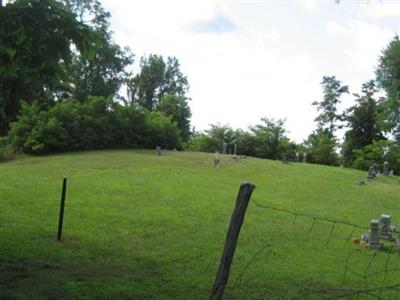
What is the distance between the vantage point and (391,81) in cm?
4866

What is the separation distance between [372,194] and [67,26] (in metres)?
20.8

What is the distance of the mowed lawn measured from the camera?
8305mm

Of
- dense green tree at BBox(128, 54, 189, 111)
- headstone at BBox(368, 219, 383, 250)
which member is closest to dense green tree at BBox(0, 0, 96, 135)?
headstone at BBox(368, 219, 383, 250)

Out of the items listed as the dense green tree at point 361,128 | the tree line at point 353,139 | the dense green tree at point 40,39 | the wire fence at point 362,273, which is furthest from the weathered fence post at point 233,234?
the dense green tree at point 361,128

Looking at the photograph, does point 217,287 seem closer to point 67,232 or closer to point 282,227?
point 67,232

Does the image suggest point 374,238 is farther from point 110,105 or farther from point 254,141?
point 254,141

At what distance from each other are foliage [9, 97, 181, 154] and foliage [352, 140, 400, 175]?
65.1 feet

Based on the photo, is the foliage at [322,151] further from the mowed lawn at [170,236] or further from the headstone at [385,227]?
the headstone at [385,227]

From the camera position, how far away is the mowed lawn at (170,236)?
327 inches

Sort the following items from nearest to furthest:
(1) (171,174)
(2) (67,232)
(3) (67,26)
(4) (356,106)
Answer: (3) (67,26), (2) (67,232), (1) (171,174), (4) (356,106)

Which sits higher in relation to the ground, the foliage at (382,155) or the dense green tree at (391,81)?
the dense green tree at (391,81)

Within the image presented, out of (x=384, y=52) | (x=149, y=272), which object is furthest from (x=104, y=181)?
(x=384, y=52)

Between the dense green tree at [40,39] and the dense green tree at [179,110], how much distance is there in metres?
50.7

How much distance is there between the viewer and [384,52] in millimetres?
51406
